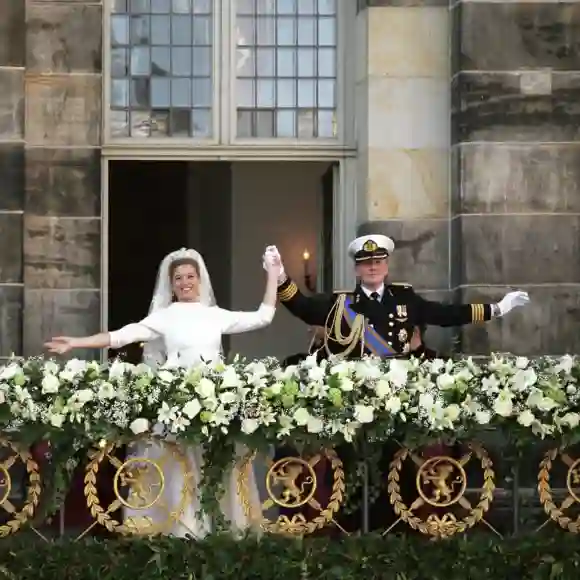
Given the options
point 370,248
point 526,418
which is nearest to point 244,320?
point 370,248

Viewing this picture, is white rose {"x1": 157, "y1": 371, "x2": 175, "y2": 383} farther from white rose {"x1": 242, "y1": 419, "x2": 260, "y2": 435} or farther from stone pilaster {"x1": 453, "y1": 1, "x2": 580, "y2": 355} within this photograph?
stone pilaster {"x1": 453, "y1": 1, "x2": 580, "y2": 355}

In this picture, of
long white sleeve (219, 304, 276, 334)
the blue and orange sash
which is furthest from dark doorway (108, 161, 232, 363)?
the blue and orange sash

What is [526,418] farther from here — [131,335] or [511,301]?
[131,335]

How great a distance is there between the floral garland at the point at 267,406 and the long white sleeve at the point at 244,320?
1094 millimetres

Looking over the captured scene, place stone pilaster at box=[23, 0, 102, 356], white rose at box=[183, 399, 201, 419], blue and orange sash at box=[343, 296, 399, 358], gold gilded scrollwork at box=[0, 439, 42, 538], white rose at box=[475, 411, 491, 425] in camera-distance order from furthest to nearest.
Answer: stone pilaster at box=[23, 0, 102, 356]
blue and orange sash at box=[343, 296, 399, 358]
gold gilded scrollwork at box=[0, 439, 42, 538]
white rose at box=[475, 411, 491, 425]
white rose at box=[183, 399, 201, 419]

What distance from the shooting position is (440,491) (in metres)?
8.14

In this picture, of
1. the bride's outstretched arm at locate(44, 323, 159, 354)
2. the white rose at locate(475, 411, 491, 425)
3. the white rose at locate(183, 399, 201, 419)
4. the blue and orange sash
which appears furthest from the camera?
the blue and orange sash

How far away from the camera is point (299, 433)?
7895mm

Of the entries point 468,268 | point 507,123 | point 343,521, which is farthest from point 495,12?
point 343,521

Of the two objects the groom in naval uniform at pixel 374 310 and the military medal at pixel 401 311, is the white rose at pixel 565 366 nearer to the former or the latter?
the groom in naval uniform at pixel 374 310

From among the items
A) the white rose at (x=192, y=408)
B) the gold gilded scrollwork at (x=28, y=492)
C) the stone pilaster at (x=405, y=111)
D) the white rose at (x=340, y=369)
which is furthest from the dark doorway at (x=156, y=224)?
the white rose at (x=340, y=369)

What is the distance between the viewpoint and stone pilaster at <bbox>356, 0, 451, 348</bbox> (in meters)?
10.8

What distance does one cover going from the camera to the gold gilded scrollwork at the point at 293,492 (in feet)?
26.3

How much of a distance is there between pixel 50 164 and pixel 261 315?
233 centimetres
